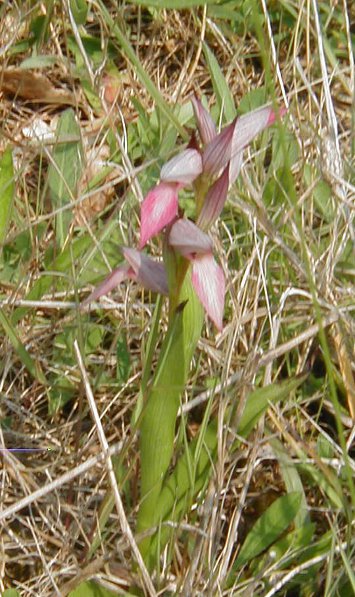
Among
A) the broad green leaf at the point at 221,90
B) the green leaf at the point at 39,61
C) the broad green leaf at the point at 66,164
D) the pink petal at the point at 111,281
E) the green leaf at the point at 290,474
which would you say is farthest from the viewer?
the green leaf at the point at 39,61

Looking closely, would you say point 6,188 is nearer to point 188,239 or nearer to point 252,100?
point 252,100

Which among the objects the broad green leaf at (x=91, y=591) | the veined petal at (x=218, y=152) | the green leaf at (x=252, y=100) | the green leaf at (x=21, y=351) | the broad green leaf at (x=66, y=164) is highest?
the veined petal at (x=218, y=152)

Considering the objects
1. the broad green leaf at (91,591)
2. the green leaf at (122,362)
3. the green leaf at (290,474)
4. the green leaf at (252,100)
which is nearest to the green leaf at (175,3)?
the green leaf at (252,100)

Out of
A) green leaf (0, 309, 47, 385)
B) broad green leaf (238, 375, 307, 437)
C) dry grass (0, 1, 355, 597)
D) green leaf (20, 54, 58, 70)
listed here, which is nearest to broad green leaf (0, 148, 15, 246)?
dry grass (0, 1, 355, 597)

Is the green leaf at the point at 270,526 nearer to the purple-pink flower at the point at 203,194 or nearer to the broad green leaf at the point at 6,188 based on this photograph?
the purple-pink flower at the point at 203,194

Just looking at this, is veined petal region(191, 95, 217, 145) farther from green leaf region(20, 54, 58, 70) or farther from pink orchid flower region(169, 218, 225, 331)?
green leaf region(20, 54, 58, 70)

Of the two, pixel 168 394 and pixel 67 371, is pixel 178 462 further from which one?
pixel 67 371

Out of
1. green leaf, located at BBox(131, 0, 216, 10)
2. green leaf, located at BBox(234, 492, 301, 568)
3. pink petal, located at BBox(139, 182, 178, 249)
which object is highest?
pink petal, located at BBox(139, 182, 178, 249)
